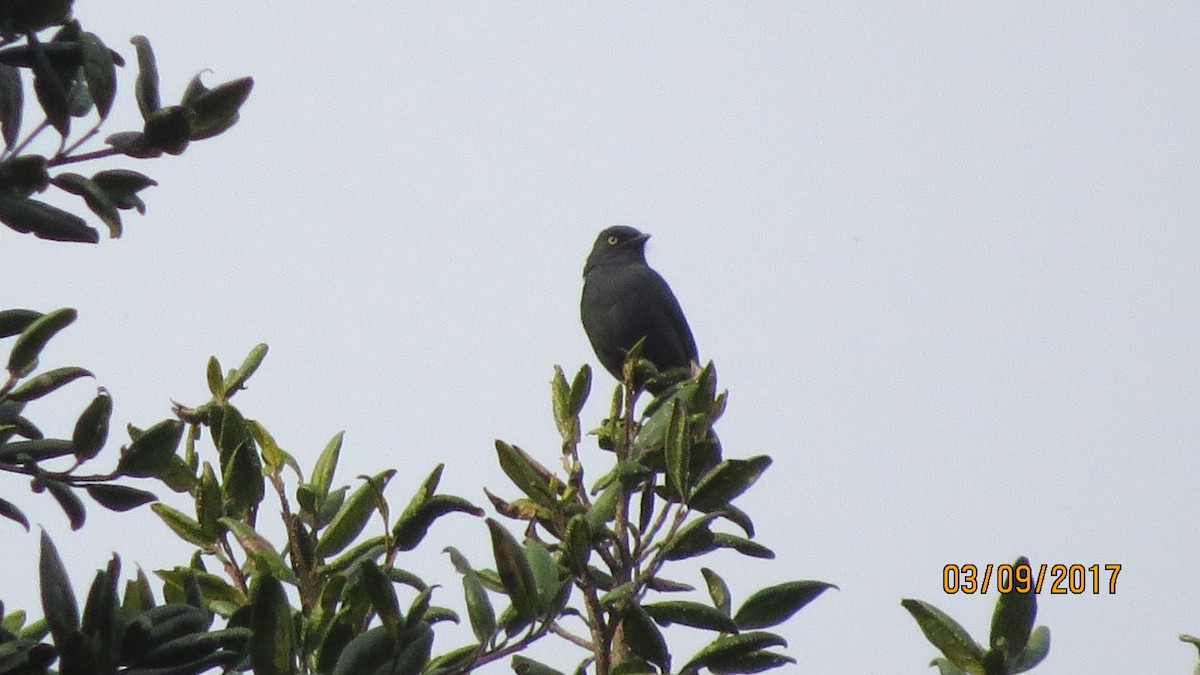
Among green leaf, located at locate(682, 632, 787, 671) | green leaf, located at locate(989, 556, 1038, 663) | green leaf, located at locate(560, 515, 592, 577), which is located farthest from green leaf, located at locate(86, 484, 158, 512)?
green leaf, located at locate(989, 556, 1038, 663)

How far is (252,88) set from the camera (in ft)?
6.99

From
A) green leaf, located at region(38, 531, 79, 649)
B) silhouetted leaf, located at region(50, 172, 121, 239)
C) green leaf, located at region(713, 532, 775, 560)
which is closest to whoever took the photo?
green leaf, located at region(38, 531, 79, 649)

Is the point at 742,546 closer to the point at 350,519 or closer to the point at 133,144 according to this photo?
the point at 350,519

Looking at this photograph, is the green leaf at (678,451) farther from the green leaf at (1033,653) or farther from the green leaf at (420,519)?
the green leaf at (1033,653)

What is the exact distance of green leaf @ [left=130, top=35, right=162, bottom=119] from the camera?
6.75 ft

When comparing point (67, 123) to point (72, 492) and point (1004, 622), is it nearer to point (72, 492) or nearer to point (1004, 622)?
point (72, 492)

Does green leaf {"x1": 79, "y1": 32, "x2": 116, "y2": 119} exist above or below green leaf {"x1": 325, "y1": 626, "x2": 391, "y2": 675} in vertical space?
above

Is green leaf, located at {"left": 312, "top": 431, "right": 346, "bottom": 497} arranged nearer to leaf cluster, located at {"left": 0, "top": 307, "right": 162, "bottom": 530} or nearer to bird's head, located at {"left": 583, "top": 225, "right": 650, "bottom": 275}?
leaf cluster, located at {"left": 0, "top": 307, "right": 162, "bottom": 530}

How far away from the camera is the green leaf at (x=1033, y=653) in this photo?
2107 millimetres

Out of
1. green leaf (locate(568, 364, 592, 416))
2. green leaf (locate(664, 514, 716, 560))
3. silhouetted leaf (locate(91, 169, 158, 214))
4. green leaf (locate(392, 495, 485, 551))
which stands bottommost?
green leaf (locate(392, 495, 485, 551))

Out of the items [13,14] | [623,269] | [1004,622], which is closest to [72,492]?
[13,14]

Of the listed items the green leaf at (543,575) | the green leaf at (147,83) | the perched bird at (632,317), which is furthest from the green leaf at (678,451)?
the perched bird at (632,317)

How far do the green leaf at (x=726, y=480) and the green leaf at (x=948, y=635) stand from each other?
82cm

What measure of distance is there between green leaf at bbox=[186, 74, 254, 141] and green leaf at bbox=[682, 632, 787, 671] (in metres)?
1.27
